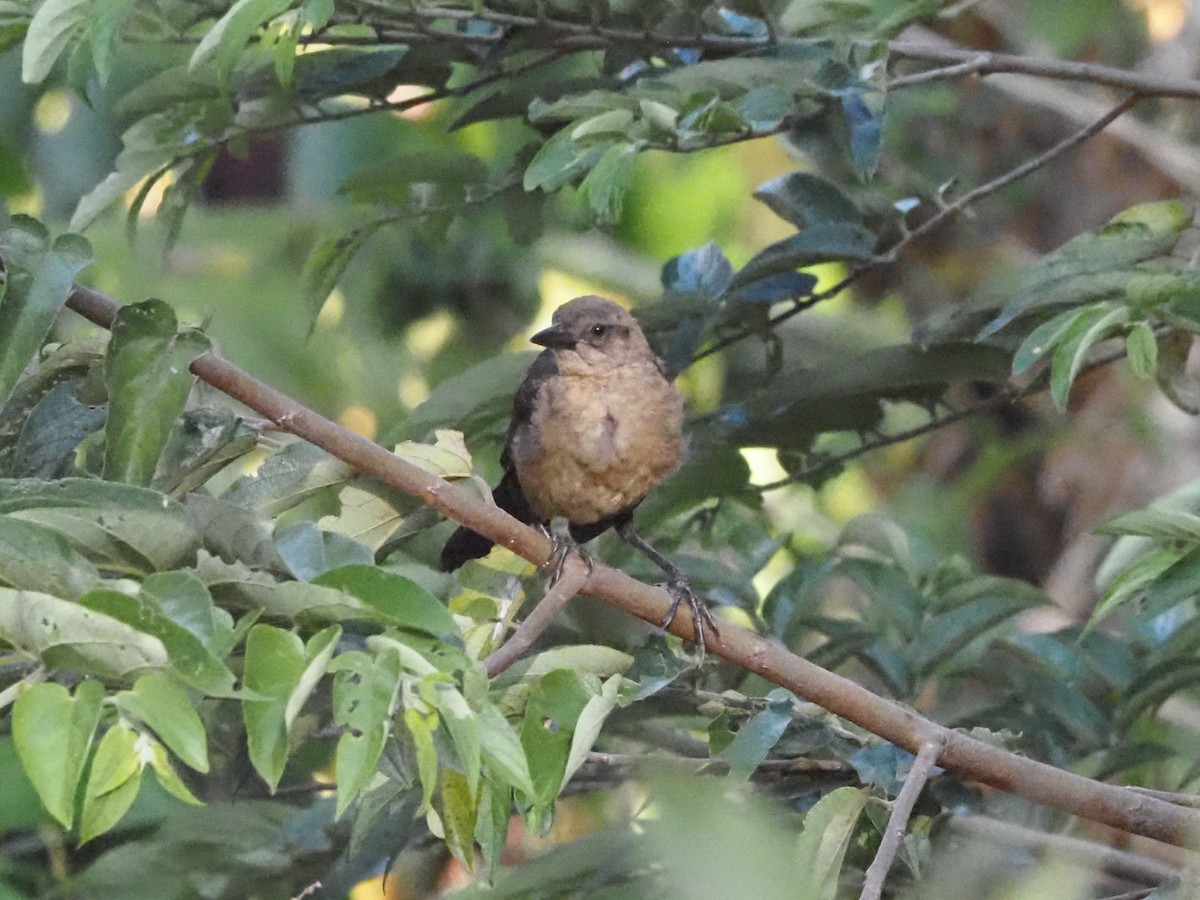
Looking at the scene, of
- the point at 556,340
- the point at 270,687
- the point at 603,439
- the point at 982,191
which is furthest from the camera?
the point at 556,340

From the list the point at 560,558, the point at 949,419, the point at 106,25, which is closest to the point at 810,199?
the point at 949,419

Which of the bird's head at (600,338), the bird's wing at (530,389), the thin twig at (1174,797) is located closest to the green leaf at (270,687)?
the thin twig at (1174,797)

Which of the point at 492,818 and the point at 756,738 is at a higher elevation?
the point at 492,818

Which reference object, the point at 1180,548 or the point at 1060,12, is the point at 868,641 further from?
the point at 1060,12

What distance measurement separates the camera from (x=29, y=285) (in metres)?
1.89

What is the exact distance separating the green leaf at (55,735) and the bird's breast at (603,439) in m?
2.03

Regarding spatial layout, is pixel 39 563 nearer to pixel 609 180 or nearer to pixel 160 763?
pixel 160 763

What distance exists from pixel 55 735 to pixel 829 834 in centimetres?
100

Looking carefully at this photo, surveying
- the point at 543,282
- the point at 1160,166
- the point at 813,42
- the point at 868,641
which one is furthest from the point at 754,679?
the point at 543,282

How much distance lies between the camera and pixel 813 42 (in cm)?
286

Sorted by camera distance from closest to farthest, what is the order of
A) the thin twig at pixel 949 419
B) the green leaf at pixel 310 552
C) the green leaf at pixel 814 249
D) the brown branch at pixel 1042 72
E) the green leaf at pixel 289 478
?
the green leaf at pixel 310 552, the green leaf at pixel 289 478, the brown branch at pixel 1042 72, the green leaf at pixel 814 249, the thin twig at pixel 949 419

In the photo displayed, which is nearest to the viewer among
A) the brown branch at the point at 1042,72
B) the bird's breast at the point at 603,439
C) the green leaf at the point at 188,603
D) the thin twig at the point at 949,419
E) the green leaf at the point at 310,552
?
the green leaf at the point at 188,603

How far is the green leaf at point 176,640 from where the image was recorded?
4.67 feet

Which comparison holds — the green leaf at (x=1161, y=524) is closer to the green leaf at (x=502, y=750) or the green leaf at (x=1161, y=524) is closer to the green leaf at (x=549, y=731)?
the green leaf at (x=549, y=731)
